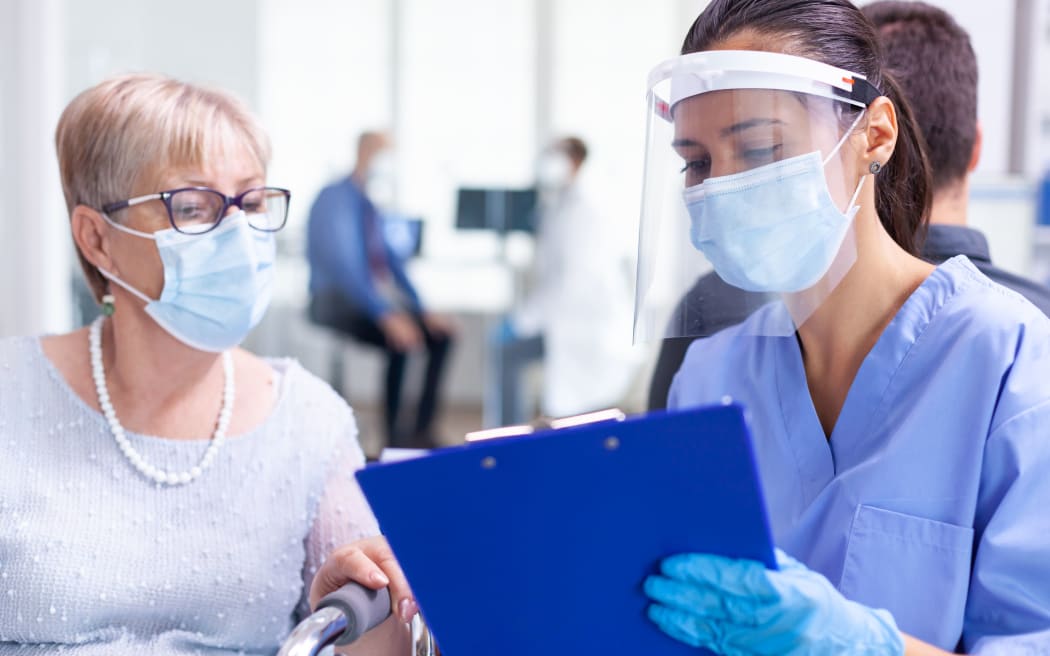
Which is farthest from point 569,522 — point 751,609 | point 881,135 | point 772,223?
point 881,135

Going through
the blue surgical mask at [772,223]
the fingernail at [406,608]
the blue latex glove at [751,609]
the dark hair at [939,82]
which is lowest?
the fingernail at [406,608]

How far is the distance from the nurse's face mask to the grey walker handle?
0.47m

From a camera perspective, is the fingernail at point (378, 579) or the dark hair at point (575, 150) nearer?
the fingernail at point (378, 579)

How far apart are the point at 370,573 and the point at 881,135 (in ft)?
2.34

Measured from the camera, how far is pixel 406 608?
109cm

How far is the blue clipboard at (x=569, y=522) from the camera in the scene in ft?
2.44

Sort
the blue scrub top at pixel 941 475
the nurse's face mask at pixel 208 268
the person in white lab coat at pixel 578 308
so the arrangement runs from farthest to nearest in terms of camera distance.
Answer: the person in white lab coat at pixel 578 308, the nurse's face mask at pixel 208 268, the blue scrub top at pixel 941 475

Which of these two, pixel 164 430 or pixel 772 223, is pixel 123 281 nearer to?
pixel 164 430

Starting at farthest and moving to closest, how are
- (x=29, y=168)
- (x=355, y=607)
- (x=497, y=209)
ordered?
(x=497, y=209), (x=29, y=168), (x=355, y=607)

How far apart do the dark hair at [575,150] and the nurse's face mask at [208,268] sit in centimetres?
352

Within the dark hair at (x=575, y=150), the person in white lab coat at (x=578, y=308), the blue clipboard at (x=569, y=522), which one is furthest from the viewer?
the dark hair at (x=575, y=150)

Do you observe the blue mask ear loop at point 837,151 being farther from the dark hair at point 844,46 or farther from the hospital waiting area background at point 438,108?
the hospital waiting area background at point 438,108

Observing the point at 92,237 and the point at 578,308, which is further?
the point at 578,308

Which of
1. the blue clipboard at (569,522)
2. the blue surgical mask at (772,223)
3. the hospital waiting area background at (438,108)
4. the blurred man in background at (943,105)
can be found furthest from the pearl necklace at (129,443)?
the hospital waiting area background at (438,108)
